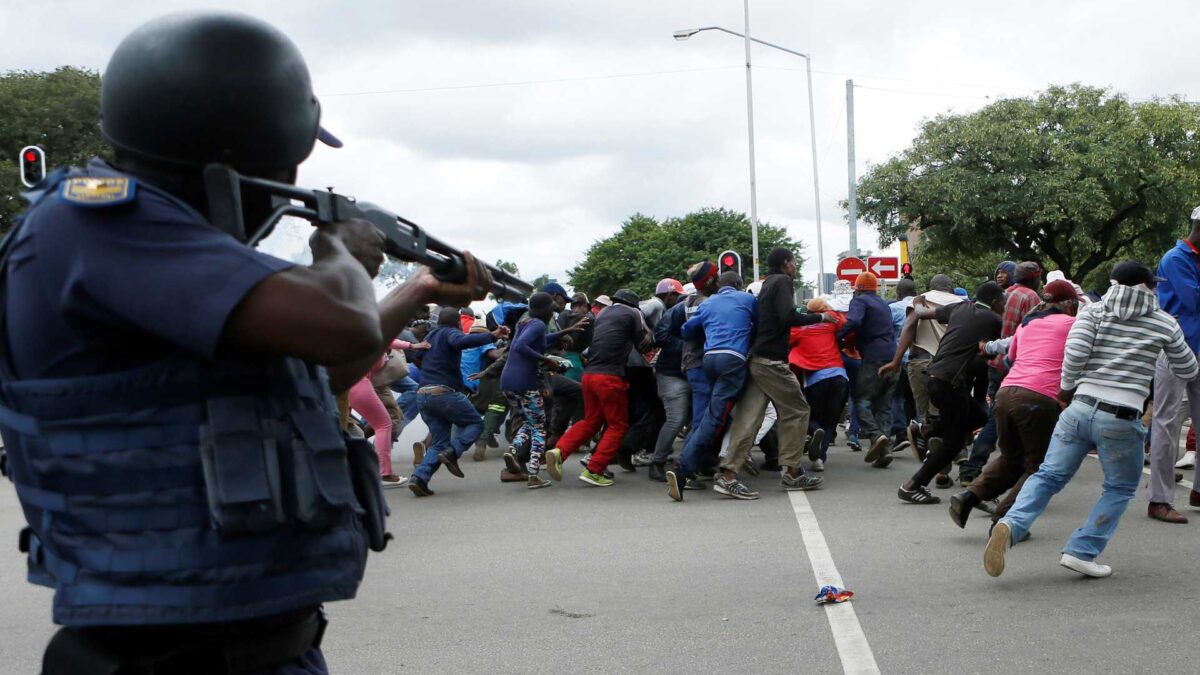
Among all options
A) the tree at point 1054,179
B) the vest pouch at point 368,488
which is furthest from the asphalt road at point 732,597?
the tree at point 1054,179

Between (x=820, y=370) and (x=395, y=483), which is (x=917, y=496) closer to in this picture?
(x=820, y=370)

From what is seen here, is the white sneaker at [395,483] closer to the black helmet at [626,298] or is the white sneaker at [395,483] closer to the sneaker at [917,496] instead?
the black helmet at [626,298]

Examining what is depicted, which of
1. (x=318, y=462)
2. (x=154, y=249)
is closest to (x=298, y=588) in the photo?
(x=318, y=462)

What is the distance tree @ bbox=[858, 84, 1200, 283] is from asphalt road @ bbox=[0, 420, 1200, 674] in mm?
30441

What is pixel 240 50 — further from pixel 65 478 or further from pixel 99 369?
pixel 65 478

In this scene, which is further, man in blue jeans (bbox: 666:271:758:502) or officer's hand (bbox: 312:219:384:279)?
man in blue jeans (bbox: 666:271:758:502)

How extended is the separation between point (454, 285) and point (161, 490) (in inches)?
31.0

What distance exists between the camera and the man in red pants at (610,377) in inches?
412

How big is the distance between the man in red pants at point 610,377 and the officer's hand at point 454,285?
8.08 metres

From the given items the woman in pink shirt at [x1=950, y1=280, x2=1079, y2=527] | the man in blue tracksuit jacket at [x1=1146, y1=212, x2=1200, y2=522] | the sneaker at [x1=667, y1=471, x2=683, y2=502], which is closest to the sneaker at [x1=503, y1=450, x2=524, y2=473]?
the sneaker at [x1=667, y1=471, x2=683, y2=502]

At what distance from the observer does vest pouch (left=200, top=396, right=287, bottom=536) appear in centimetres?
170

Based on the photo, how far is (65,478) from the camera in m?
1.73

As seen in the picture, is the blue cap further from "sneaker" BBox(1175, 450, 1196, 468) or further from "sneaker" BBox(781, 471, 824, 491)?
"sneaker" BBox(1175, 450, 1196, 468)

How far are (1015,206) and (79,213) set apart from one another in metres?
38.3
